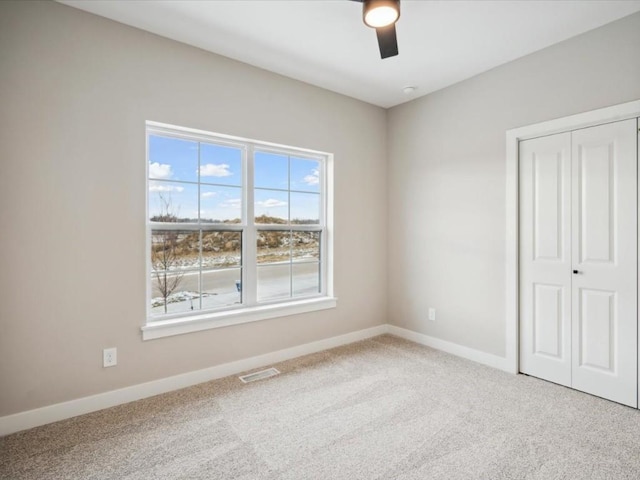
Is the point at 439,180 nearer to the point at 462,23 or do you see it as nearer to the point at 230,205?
the point at 462,23

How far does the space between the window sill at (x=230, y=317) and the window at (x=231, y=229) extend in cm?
1

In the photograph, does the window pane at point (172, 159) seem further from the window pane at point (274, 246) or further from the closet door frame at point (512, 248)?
the closet door frame at point (512, 248)

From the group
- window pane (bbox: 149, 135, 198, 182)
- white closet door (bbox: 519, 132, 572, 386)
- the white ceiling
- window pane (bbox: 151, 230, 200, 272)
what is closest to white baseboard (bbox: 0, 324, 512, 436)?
Result: white closet door (bbox: 519, 132, 572, 386)

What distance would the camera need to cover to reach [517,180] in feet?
10.2

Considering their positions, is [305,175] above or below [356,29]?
below

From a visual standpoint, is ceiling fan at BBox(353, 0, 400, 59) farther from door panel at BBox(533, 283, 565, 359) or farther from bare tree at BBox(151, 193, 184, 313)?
door panel at BBox(533, 283, 565, 359)

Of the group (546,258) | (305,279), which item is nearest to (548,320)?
(546,258)

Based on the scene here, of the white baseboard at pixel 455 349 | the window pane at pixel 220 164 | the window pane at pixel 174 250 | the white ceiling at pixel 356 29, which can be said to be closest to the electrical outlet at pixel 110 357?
the window pane at pixel 174 250

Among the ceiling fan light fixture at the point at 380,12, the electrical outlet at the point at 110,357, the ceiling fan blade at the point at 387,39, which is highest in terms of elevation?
the ceiling fan light fixture at the point at 380,12

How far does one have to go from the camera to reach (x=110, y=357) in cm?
251

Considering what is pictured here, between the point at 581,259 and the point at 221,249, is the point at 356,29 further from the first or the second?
the point at 581,259

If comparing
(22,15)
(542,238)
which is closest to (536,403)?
(542,238)

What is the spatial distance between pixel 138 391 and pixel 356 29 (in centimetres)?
317

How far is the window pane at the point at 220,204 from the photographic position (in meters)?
3.06
